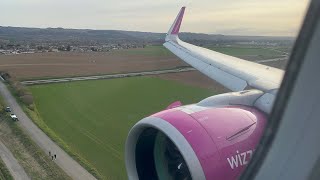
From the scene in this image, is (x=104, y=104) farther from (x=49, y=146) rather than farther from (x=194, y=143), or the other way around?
(x=194, y=143)

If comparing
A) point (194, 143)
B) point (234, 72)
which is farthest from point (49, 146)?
point (194, 143)

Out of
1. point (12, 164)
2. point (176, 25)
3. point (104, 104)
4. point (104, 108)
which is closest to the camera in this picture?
point (176, 25)

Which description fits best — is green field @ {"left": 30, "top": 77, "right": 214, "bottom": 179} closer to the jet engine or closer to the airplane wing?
the airplane wing

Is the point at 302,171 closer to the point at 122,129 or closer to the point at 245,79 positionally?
the point at 245,79

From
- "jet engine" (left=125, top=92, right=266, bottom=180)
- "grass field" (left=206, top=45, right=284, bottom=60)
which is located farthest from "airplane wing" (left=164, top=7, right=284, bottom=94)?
"grass field" (left=206, top=45, right=284, bottom=60)

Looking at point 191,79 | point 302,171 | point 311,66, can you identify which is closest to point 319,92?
point 311,66

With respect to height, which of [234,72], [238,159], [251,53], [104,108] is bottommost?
[104,108]

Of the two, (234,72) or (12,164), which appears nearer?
(234,72)
